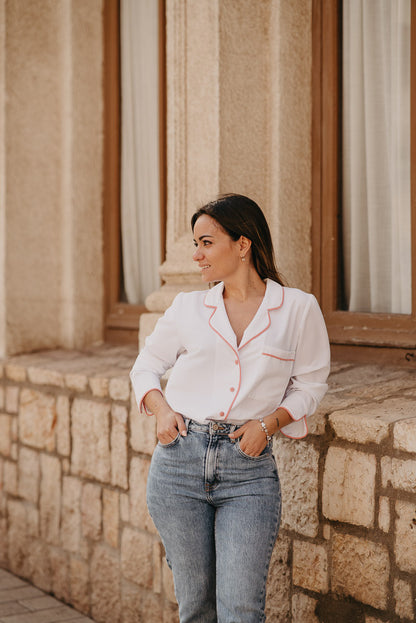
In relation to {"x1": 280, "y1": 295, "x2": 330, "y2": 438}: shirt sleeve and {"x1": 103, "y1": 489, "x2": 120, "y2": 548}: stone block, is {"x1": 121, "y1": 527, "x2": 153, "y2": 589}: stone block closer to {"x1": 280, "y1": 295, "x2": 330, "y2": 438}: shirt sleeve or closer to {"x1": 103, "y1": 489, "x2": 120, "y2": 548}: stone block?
{"x1": 103, "y1": 489, "x2": 120, "y2": 548}: stone block

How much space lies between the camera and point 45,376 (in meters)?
4.61

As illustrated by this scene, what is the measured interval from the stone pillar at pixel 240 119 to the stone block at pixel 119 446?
1.50ft

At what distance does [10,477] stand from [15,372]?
670mm

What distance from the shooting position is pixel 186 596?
2396 millimetres

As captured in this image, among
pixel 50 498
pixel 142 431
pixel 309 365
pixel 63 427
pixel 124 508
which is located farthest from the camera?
pixel 50 498

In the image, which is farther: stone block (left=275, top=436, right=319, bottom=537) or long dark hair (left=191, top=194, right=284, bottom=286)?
stone block (left=275, top=436, right=319, bottom=537)

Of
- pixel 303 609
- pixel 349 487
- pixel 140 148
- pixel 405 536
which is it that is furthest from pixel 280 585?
pixel 140 148

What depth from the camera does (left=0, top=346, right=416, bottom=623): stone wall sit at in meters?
2.74

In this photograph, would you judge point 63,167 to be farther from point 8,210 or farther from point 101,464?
point 101,464

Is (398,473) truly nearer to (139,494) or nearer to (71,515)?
(139,494)

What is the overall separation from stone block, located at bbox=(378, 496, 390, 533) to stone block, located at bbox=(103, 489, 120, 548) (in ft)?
5.57

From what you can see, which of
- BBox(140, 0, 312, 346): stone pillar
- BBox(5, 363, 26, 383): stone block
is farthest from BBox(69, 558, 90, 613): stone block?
BBox(140, 0, 312, 346): stone pillar

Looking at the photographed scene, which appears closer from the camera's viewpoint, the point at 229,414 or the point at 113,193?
the point at 229,414

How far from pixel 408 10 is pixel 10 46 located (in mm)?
2762
